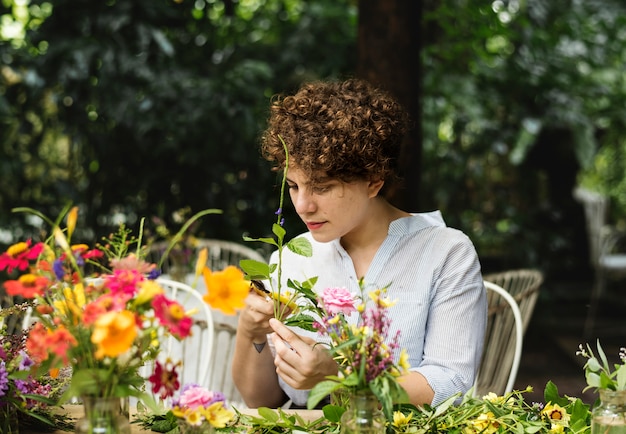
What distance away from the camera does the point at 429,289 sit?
1.57 meters

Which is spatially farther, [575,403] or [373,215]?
[373,215]

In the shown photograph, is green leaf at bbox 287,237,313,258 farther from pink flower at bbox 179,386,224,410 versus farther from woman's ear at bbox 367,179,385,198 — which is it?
woman's ear at bbox 367,179,385,198

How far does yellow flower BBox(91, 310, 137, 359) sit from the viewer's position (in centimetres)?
79

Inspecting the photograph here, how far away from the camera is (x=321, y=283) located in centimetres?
167

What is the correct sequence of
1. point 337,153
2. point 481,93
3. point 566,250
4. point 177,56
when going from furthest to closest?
point 566,250 → point 481,93 → point 177,56 → point 337,153

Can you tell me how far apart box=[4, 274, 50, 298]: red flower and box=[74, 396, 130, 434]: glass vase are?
139mm

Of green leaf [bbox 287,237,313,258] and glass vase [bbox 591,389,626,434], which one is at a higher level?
green leaf [bbox 287,237,313,258]

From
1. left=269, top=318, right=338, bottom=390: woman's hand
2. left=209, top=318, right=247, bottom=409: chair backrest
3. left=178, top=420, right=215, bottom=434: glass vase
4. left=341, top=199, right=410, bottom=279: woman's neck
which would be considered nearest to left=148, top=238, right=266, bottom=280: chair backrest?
left=209, top=318, right=247, bottom=409: chair backrest

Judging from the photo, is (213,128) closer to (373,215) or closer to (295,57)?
(295,57)

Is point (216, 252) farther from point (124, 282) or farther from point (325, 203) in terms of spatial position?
point (124, 282)

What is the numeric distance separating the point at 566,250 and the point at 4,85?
3.47 m

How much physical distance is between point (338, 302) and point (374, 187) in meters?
0.57

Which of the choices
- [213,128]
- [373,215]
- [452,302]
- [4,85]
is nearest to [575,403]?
[452,302]

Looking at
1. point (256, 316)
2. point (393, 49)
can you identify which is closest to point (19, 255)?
point (256, 316)
